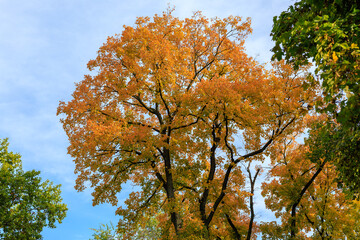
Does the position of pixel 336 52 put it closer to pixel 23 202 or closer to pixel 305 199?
pixel 305 199

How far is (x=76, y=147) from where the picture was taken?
14680mm

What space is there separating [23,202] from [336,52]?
74.5 feet

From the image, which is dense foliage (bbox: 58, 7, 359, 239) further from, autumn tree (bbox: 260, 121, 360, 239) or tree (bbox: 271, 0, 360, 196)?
tree (bbox: 271, 0, 360, 196)

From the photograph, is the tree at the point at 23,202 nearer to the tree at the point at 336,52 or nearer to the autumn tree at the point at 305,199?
the autumn tree at the point at 305,199

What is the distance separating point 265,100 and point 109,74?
8.26 metres

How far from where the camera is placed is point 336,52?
6031 mm

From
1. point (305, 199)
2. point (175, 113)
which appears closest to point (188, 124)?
point (175, 113)

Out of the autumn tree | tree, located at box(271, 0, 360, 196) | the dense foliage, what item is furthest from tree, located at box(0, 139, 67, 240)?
tree, located at box(271, 0, 360, 196)

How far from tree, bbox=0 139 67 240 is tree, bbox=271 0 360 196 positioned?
68.2 feet

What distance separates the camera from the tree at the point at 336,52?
19.3ft

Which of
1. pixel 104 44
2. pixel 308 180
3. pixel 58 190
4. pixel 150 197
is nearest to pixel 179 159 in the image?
pixel 150 197

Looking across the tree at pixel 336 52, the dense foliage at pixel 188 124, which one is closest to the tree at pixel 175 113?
the dense foliage at pixel 188 124

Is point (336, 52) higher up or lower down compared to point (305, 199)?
lower down

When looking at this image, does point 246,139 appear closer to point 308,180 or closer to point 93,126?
point 308,180
